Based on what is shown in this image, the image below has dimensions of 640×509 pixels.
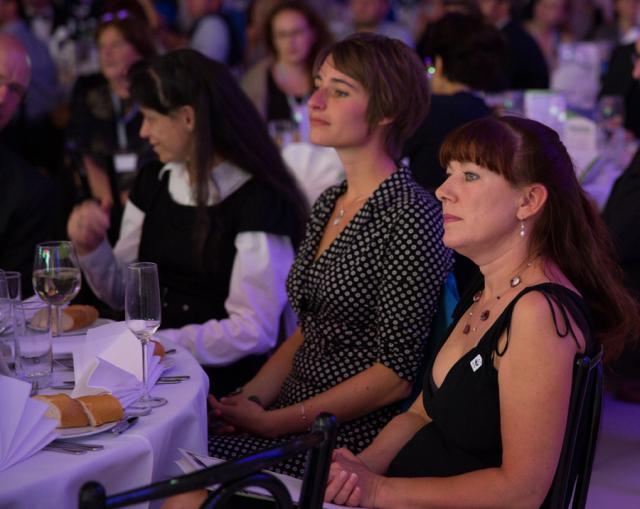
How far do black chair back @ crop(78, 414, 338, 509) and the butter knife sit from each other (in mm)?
388

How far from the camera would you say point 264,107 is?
20.3ft

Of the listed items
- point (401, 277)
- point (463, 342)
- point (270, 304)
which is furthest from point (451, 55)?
point (463, 342)

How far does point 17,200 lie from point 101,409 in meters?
1.83

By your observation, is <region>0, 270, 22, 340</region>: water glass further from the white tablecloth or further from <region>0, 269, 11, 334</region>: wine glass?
the white tablecloth

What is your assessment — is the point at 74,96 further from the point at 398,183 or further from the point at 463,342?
the point at 463,342

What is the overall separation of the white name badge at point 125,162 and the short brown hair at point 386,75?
2502 mm

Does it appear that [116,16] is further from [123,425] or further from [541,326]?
[541,326]

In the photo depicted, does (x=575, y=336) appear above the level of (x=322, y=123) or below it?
below

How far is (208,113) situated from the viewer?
3.04 metres

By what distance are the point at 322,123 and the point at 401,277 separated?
50 cm

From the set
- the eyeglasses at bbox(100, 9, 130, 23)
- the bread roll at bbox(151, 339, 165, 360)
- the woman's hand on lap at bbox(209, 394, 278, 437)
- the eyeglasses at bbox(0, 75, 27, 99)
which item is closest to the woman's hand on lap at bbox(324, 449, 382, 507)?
the bread roll at bbox(151, 339, 165, 360)

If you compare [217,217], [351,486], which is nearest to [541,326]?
A: [351,486]

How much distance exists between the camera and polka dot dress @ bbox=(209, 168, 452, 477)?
2.38m

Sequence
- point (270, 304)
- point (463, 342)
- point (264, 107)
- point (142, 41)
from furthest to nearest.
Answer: point (264, 107), point (142, 41), point (270, 304), point (463, 342)
